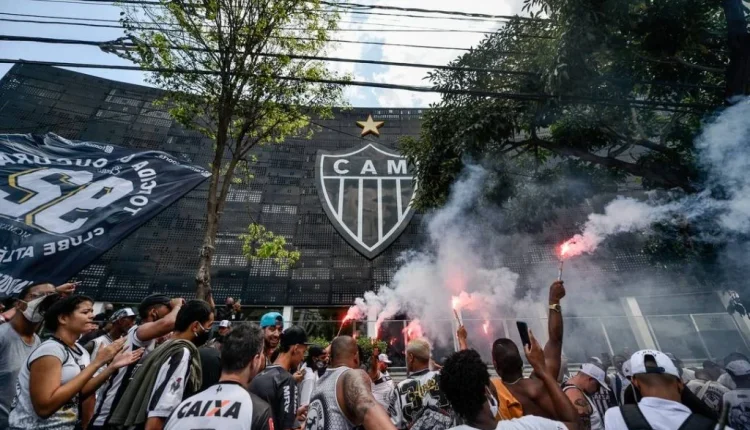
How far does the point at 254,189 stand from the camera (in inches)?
486

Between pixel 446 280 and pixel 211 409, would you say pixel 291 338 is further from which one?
→ pixel 446 280

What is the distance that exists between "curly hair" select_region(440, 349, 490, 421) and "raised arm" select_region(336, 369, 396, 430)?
1.25ft

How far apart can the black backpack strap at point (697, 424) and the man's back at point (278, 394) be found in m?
2.60

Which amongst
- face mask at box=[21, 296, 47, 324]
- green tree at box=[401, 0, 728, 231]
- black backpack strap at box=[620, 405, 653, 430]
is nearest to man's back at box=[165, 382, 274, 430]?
black backpack strap at box=[620, 405, 653, 430]

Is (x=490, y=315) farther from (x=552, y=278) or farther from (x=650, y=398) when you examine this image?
(x=650, y=398)

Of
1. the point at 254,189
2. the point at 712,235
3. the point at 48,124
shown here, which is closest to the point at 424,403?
the point at 712,235

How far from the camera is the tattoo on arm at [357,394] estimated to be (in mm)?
2115

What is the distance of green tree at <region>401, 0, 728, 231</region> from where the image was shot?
17.7 feet

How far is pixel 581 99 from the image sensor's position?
18.5 feet

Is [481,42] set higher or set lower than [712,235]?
higher

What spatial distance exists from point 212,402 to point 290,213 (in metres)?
10.4

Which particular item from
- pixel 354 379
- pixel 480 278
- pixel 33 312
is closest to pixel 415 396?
pixel 354 379

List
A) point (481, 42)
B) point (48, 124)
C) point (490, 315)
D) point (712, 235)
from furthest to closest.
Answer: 1. point (48, 124)
2. point (490, 315)
3. point (481, 42)
4. point (712, 235)

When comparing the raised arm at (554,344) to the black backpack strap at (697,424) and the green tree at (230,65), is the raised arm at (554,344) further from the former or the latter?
the green tree at (230,65)
